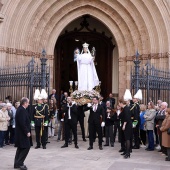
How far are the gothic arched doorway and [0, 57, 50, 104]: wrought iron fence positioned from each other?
535 cm

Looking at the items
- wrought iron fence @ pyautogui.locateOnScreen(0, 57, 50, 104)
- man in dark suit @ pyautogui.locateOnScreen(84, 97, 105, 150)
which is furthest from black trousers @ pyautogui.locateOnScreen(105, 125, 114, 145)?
wrought iron fence @ pyautogui.locateOnScreen(0, 57, 50, 104)

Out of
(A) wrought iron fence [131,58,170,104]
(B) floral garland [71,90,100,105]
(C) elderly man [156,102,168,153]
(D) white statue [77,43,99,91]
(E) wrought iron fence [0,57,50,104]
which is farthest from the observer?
(D) white statue [77,43,99,91]

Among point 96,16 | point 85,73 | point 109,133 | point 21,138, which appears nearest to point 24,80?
point 85,73

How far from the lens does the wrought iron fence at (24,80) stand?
1221 centimetres

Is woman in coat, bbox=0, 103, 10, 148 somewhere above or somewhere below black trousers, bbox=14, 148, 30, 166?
above

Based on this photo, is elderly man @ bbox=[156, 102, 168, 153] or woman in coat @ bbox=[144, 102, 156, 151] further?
woman in coat @ bbox=[144, 102, 156, 151]

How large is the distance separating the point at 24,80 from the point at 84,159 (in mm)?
5589

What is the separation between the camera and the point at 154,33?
1716 cm

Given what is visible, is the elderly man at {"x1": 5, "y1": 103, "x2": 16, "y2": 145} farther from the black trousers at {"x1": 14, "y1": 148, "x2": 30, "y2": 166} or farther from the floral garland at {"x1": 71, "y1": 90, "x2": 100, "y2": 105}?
the black trousers at {"x1": 14, "y1": 148, "x2": 30, "y2": 166}

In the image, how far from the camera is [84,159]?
28.6ft

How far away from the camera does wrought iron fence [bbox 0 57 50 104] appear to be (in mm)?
12211

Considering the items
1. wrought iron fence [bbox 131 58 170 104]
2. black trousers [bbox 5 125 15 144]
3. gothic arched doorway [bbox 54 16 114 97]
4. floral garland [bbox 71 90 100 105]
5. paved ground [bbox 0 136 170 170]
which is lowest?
paved ground [bbox 0 136 170 170]

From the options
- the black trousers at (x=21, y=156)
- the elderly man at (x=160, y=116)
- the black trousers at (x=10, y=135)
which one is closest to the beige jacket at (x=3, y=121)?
the black trousers at (x=10, y=135)

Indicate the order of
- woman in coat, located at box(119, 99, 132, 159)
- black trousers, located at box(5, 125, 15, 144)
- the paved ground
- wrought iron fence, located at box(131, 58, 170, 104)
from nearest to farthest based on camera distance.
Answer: the paved ground < woman in coat, located at box(119, 99, 132, 159) < black trousers, located at box(5, 125, 15, 144) < wrought iron fence, located at box(131, 58, 170, 104)
